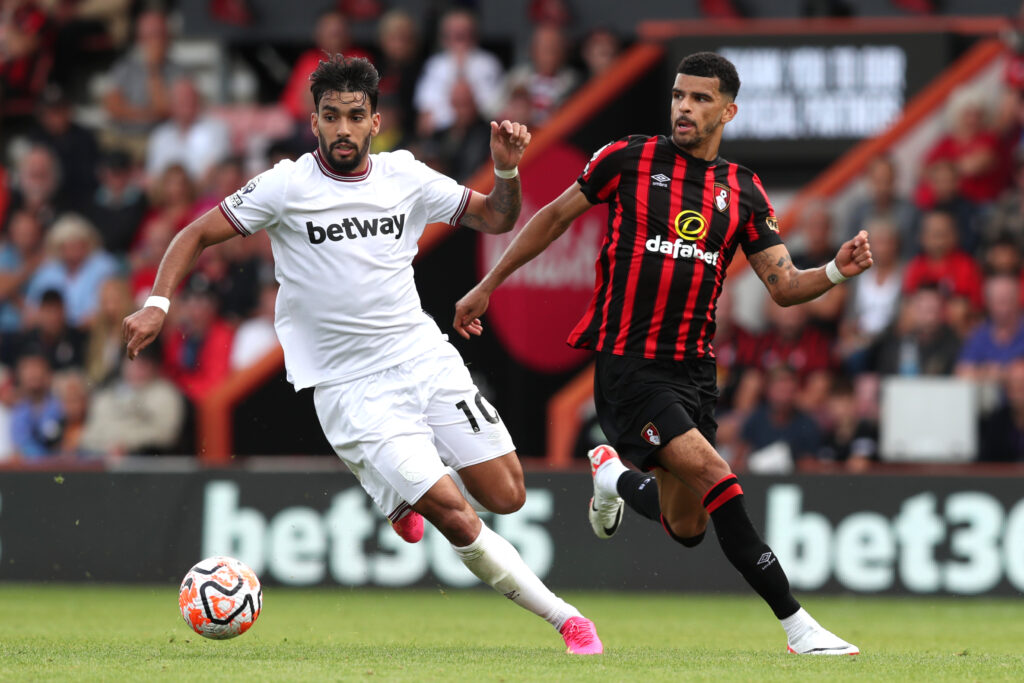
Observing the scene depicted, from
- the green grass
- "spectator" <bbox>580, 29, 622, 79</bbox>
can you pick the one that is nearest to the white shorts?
the green grass

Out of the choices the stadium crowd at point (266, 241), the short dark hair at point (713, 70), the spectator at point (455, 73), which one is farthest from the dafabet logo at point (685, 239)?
the spectator at point (455, 73)

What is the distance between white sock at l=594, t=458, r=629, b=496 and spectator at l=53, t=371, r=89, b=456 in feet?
19.5

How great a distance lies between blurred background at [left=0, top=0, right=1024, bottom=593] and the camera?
→ 12.4 meters

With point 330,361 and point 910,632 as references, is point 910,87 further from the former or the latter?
point 330,361

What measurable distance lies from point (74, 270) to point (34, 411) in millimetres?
1893

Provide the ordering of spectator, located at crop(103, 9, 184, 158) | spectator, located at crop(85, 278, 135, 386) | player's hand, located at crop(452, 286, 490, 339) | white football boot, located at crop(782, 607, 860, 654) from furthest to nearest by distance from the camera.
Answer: spectator, located at crop(103, 9, 184, 158) → spectator, located at crop(85, 278, 135, 386) → player's hand, located at crop(452, 286, 490, 339) → white football boot, located at crop(782, 607, 860, 654)

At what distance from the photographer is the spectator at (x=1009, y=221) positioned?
1335 centimetres

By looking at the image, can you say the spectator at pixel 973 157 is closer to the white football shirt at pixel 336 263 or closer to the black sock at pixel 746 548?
the black sock at pixel 746 548

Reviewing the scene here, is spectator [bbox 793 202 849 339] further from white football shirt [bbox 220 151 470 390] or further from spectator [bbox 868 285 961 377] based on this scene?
white football shirt [bbox 220 151 470 390]

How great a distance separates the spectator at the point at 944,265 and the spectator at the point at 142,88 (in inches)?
304

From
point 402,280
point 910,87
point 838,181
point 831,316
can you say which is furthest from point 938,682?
point 910,87

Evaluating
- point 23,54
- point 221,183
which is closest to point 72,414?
point 221,183

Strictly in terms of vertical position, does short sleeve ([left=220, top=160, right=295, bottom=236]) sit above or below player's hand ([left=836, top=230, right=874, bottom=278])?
above

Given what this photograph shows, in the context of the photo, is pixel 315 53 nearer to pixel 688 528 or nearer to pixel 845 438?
pixel 845 438
